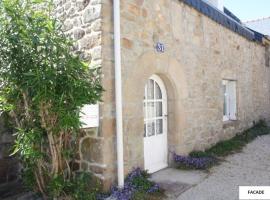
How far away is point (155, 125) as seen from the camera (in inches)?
214

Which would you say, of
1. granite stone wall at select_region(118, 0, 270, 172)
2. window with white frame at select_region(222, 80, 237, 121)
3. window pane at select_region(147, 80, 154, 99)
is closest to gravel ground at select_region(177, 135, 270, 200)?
granite stone wall at select_region(118, 0, 270, 172)

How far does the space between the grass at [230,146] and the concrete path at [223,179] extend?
0.73 feet

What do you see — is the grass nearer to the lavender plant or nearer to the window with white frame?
the window with white frame

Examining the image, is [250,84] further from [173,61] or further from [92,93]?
[92,93]

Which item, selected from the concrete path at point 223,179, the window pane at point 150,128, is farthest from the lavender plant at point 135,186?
the window pane at point 150,128

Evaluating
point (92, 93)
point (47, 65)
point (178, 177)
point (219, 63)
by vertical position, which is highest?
point (219, 63)

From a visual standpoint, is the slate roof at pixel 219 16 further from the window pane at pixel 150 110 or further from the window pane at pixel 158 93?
the window pane at pixel 150 110

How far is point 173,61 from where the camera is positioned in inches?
213

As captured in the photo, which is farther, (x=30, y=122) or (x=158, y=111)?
(x=158, y=111)

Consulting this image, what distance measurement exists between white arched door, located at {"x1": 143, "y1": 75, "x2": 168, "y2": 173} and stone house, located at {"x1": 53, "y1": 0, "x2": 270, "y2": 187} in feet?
0.06

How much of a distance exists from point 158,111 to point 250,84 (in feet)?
16.9

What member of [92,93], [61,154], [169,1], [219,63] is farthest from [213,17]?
[61,154]

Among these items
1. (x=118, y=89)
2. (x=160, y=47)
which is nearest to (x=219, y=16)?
(x=160, y=47)

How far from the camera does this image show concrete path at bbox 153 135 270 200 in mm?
4207
